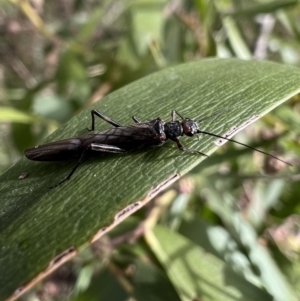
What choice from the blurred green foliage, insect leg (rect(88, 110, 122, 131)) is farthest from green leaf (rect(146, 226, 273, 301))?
insect leg (rect(88, 110, 122, 131))

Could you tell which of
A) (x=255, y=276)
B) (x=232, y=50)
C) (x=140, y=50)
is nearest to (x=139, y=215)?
(x=255, y=276)

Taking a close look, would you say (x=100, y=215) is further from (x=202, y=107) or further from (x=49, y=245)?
(x=202, y=107)

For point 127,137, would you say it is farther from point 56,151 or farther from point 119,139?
point 56,151

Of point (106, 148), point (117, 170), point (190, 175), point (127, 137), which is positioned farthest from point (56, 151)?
point (190, 175)

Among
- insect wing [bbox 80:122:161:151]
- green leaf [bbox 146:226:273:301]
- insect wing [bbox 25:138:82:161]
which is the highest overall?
insect wing [bbox 25:138:82:161]

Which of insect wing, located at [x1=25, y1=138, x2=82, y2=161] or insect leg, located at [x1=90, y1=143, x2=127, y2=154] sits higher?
insect wing, located at [x1=25, y1=138, x2=82, y2=161]

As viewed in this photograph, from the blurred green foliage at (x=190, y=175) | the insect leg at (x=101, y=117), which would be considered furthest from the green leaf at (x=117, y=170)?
the blurred green foliage at (x=190, y=175)

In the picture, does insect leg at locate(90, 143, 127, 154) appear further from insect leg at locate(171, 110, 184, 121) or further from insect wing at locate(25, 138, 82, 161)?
insect leg at locate(171, 110, 184, 121)
